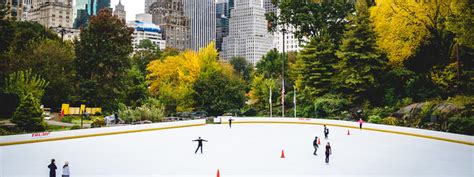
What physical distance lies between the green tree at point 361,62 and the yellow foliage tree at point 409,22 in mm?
2331

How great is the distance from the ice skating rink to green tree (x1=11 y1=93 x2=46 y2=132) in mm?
4365

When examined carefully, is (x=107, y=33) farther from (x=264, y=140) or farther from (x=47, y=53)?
(x=264, y=140)

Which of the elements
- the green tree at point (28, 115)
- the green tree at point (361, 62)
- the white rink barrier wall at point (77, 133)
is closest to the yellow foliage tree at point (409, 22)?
the green tree at point (361, 62)

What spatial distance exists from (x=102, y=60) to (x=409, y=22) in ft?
108

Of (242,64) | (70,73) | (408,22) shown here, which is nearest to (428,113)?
(408,22)

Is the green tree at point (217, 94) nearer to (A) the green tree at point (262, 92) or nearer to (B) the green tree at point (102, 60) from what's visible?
(A) the green tree at point (262, 92)

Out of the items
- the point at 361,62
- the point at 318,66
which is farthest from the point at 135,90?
the point at 361,62

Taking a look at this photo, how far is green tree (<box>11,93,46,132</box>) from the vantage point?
26.6m

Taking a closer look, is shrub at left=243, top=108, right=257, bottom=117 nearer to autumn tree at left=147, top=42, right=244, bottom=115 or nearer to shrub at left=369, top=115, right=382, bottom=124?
autumn tree at left=147, top=42, right=244, bottom=115

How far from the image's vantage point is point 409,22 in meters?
36.2

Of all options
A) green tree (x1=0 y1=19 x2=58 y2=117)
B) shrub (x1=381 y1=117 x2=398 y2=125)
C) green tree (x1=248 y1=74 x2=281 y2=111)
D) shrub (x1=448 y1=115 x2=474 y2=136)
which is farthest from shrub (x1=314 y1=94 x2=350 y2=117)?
green tree (x1=0 y1=19 x2=58 y2=117)

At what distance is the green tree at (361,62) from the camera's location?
40.2 m

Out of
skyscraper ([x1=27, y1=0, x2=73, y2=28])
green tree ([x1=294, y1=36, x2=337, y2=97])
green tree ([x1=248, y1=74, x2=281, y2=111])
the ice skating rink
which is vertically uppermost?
skyscraper ([x1=27, y1=0, x2=73, y2=28])

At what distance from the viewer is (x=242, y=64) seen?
122m
